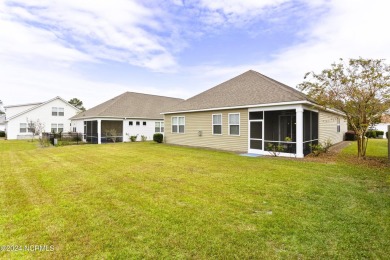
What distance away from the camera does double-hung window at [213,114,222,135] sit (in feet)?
48.3

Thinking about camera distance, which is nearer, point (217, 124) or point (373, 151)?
point (373, 151)

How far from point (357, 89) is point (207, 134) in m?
9.14

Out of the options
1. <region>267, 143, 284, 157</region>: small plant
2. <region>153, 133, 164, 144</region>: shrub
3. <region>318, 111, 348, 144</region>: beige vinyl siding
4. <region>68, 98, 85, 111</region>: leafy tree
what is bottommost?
<region>267, 143, 284, 157</region>: small plant

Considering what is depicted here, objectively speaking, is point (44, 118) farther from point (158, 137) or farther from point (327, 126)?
point (327, 126)

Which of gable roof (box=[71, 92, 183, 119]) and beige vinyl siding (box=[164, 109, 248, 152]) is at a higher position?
gable roof (box=[71, 92, 183, 119])

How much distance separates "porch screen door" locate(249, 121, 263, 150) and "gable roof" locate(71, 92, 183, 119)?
14.1m

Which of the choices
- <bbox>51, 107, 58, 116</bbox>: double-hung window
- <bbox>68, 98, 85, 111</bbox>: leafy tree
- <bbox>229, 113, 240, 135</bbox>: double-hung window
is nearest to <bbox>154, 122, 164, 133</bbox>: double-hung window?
<bbox>229, 113, 240, 135</bbox>: double-hung window

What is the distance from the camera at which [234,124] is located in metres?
13.9

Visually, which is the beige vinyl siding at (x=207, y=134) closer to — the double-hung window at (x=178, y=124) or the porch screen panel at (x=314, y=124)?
the double-hung window at (x=178, y=124)

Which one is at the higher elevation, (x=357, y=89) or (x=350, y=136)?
(x=357, y=89)

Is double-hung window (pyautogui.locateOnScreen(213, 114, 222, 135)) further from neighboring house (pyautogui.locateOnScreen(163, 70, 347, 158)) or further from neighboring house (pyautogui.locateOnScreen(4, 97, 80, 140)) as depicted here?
neighboring house (pyautogui.locateOnScreen(4, 97, 80, 140))

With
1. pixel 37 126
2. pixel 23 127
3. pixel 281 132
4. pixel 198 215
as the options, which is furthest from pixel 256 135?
pixel 23 127

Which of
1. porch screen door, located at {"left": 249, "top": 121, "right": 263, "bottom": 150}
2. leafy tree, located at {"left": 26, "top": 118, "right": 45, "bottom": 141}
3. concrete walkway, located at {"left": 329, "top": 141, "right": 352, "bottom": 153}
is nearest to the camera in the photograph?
porch screen door, located at {"left": 249, "top": 121, "right": 263, "bottom": 150}

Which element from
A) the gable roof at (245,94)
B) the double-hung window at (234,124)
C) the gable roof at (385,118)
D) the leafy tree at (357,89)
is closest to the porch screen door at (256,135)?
the double-hung window at (234,124)
